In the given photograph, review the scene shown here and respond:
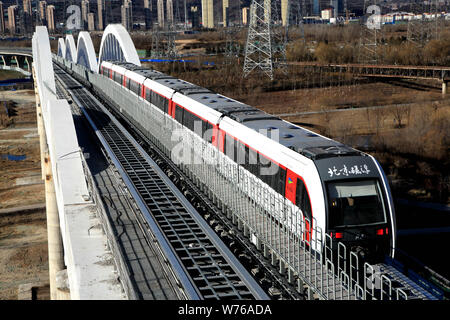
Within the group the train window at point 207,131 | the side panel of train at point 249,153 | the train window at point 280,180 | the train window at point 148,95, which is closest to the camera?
the side panel of train at point 249,153

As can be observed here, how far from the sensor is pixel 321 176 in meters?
12.2

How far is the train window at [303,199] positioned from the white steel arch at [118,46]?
32.4 m

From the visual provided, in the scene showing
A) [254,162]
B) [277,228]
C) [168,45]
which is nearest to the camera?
[277,228]

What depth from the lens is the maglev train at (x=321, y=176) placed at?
12.1 metres

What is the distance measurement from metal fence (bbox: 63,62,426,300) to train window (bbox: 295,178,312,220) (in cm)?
16

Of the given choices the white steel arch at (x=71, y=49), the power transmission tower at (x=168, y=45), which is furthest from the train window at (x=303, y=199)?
the power transmission tower at (x=168, y=45)

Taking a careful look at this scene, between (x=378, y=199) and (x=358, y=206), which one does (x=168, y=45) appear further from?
(x=358, y=206)

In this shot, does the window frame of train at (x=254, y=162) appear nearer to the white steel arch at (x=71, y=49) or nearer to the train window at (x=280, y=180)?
the train window at (x=280, y=180)

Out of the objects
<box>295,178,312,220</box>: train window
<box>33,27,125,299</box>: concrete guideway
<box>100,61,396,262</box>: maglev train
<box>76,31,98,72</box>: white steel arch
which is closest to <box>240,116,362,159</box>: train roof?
<box>100,61,396,262</box>: maglev train

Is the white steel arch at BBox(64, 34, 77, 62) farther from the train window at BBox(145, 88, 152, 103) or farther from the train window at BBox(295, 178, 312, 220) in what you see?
the train window at BBox(295, 178, 312, 220)

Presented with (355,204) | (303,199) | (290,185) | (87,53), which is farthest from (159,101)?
(87,53)

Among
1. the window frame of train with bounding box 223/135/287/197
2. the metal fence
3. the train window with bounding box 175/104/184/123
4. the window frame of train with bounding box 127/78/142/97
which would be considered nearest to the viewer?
the metal fence

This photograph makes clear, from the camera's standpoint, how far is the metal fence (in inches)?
430

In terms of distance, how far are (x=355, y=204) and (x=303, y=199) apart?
3.78ft
